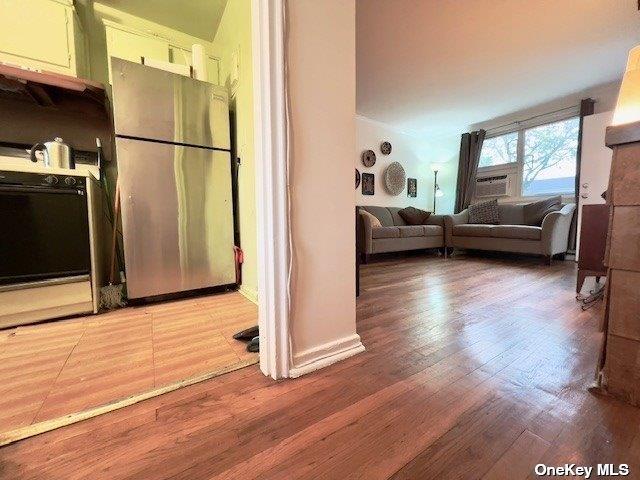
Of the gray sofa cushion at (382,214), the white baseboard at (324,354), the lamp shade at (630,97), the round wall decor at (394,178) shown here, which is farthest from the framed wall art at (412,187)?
the white baseboard at (324,354)

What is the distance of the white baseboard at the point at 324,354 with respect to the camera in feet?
3.09

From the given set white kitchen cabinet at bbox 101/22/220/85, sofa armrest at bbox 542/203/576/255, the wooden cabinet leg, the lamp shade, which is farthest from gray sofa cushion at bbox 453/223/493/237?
white kitchen cabinet at bbox 101/22/220/85

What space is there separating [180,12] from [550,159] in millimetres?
4829

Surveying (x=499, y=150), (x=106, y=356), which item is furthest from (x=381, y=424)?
(x=499, y=150)

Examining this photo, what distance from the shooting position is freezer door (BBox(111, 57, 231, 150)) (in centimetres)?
165

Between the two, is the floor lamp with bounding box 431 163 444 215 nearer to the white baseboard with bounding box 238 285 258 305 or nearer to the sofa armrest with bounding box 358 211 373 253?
the sofa armrest with bounding box 358 211 373 253

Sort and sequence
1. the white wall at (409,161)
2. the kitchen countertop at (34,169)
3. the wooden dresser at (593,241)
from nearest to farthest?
the kitchen countertop at (34,169) < the wooden dresser at (593,241) < the white wall at (409,161)

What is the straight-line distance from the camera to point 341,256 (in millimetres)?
1039

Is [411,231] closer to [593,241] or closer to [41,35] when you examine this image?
[593,241]

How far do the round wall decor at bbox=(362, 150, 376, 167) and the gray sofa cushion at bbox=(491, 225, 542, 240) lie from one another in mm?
2088

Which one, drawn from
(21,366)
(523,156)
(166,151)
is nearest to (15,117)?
(166,151)

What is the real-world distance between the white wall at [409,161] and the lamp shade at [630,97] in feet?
10.9

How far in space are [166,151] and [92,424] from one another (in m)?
1.59

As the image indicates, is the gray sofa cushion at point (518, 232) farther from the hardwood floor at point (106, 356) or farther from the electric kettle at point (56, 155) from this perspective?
the electric kettle at point (56, 155)
